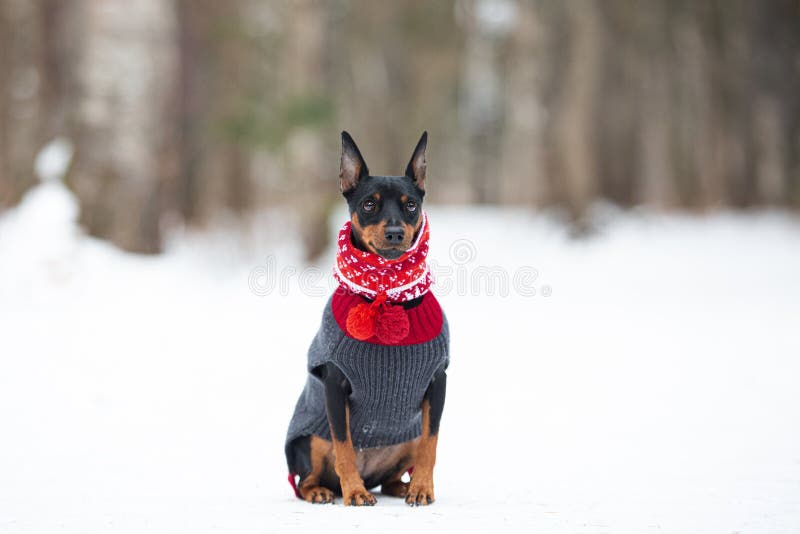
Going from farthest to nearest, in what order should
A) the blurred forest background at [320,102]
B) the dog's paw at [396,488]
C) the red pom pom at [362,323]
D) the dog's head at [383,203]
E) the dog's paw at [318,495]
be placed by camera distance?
1. the blurred forest background at [320,102]
2. the dog's paw at [396,488]
3. the dog's paw at [318,495]
4. the dog's head at [383,203]
5. the red pom pom at [362,323]

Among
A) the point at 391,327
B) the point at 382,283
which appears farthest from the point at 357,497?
the point at 382,283

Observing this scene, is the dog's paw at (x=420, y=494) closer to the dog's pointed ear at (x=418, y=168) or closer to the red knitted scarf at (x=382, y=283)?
the red knitted scarf at (x=382, y=283)

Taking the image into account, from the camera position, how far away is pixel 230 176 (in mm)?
19062

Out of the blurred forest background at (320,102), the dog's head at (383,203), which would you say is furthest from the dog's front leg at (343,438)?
the blurred forest background at (320,102)

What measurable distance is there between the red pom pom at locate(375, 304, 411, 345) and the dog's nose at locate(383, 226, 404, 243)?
0.32 meters

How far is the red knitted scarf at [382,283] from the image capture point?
3.75m

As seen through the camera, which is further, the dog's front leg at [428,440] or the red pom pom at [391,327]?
the dog's front leg at [428,440]

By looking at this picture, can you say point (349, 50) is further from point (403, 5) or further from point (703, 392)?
point (703, 392)

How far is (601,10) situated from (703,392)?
12451 mm

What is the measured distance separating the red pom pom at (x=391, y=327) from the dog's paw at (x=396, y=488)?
865 millimetres

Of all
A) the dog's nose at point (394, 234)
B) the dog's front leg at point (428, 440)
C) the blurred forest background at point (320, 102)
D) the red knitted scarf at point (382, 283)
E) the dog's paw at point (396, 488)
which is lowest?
the dog's paw at point (396, 488)

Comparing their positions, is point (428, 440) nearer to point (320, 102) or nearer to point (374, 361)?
point (374, 361)

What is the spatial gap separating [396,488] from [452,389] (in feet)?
9.82

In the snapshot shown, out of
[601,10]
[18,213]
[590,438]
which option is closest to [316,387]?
[590,438]
